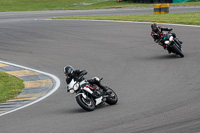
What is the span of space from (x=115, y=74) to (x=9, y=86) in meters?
3.37

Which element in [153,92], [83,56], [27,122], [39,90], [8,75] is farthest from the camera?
[83,56]

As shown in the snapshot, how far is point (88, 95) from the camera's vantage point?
30.3 ft

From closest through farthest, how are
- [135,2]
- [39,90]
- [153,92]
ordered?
1. [153,92]
2. [39,90]
3. [135,2]

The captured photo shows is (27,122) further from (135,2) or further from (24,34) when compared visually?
(135,2)

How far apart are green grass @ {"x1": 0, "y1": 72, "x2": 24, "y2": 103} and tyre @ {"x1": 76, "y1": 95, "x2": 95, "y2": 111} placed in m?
3.33

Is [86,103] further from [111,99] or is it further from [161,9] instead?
[161,9]

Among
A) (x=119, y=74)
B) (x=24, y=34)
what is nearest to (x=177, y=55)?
(x=119, y=74)

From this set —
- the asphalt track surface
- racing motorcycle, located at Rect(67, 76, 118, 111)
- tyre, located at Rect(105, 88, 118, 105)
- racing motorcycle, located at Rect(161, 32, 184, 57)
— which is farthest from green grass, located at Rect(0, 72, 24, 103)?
racing motorcycle, located at Rect(161, 32, 184, 57)

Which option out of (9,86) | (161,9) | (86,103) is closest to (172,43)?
(9,86)

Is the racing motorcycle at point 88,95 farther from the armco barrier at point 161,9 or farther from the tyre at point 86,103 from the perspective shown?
the armco barrier at point 161,9

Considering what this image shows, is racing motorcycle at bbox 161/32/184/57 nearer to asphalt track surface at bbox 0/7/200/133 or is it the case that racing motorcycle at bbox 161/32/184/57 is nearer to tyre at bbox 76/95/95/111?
asphalt track surface at bbox 0/7/200/133

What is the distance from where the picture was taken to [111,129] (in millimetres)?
7164

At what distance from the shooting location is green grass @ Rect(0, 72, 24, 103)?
11974 mm

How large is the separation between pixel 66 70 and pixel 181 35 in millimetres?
11469
